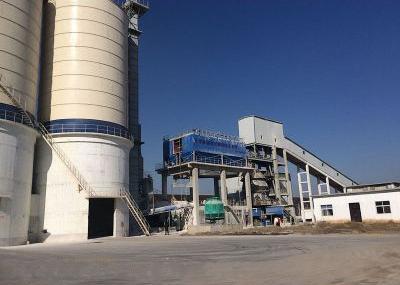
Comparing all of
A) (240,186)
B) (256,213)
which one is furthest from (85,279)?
(240,186)

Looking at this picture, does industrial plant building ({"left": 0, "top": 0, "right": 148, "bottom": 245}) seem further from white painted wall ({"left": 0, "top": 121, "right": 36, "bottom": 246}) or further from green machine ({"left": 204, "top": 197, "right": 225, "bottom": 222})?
green machine ({"left": 204, "top": 197, "right": 225, "bottom": 222})

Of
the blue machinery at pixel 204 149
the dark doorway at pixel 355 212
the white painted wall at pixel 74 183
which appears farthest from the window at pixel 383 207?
the white painted wall at pixel 74 183

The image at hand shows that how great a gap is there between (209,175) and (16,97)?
3546cm

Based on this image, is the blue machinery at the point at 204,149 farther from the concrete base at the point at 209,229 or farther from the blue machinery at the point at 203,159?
the concrete base at the point at 209,229

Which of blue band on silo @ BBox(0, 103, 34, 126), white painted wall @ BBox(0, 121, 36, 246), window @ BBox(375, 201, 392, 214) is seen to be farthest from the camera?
window @ BBox(375, 201, 392, 214)

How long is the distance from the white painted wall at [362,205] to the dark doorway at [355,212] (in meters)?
0.35

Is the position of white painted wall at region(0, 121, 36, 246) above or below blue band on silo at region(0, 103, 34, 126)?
below

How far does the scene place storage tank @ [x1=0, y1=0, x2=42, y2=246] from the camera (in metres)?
32.5

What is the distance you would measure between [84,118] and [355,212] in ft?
107

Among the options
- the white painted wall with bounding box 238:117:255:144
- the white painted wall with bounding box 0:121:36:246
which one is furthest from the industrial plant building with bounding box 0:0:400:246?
the white painted wall with bounding box 238:117:255:144

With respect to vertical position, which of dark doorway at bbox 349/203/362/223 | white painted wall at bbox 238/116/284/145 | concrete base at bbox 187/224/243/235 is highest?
white painted wall at bbox 238/116/284/145

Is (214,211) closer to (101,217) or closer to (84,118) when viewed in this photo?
(101,217)

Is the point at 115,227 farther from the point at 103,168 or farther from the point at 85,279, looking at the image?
the point at 85,279

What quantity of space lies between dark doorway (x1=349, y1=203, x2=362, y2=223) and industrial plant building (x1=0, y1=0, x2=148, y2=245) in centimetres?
2431
